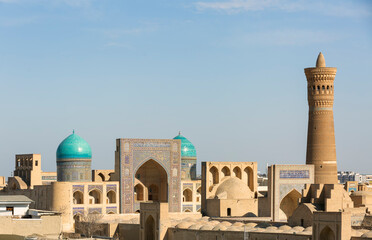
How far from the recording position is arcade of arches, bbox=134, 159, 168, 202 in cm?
4362

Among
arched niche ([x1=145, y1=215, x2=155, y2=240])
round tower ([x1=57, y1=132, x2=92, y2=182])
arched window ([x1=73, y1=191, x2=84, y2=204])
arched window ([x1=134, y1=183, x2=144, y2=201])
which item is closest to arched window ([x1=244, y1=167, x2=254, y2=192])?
arched window ([x1=134, y1=183, x2=144, y2=201])

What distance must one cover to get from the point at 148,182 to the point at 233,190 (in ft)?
18.1

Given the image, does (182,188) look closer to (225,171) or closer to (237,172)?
(225,171)

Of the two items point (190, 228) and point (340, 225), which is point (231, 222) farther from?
point (340, 225)

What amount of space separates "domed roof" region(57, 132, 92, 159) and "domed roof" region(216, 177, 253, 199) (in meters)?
7.59

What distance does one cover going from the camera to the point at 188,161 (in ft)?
158

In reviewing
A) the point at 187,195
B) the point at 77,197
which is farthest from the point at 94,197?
the point at 187,195

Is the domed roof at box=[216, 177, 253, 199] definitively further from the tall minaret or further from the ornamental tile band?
the ornamental tile band

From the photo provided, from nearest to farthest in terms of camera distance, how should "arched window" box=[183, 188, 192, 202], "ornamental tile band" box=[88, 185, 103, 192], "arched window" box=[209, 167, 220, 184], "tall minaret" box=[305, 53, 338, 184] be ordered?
"ornamental tile band" box=[88, 185, 103, 192], "tall minaret" box=[305, 53, 338, 184], "arched window" box=[209, 167, 220, 184], "arched window" box=[183, 188, 192, 202]

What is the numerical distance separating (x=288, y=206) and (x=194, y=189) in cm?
668

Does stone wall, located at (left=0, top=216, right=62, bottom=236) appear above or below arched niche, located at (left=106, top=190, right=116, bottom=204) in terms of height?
below

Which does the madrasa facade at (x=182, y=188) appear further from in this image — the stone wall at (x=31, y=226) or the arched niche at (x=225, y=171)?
the stone wall at (x=31, y=226)

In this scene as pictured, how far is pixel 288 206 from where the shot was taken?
1556 inches

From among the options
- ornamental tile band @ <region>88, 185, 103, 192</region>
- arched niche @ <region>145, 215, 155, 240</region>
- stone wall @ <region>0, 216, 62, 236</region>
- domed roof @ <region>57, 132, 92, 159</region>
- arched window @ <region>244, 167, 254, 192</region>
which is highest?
domed roof @ <region>57, 132, 92, 159</region>
